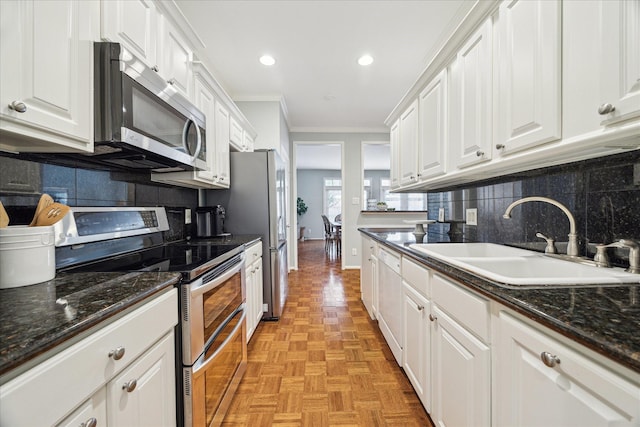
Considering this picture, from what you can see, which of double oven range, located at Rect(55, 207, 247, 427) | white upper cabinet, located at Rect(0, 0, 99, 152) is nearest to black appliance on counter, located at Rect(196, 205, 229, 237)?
double oven range, located at Rect(55, 207, 247, 427)

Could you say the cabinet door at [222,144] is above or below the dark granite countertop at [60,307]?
above

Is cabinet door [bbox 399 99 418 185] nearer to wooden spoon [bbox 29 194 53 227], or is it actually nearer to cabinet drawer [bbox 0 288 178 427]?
cabinet drawer [bbox 0 288 178 427]

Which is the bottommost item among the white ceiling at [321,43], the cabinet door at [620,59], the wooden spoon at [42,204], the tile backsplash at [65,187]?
the wooden spoon at [42,204]

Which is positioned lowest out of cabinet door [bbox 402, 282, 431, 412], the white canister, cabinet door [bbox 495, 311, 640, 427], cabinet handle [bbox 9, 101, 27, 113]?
cabinet door [bbox 402, 282, 431, 412]

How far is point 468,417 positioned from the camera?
94 centimetres

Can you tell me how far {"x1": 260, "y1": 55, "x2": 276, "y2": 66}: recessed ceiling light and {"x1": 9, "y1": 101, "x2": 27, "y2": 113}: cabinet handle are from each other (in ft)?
7.66

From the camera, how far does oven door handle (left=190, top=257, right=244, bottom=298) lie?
1090 millimetres

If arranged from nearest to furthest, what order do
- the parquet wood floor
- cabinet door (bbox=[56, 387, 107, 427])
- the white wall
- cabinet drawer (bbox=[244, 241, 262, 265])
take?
cabinet door (bbox=[56, 387, 107, 427]), the parquet wood floor, cabinet drawer (bbox=[244, 241, 262, 265]), the white wall

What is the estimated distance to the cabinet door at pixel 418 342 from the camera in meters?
1.31

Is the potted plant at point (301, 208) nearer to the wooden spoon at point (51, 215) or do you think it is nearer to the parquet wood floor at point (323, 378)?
the parquet wood floor at point (323, 378)

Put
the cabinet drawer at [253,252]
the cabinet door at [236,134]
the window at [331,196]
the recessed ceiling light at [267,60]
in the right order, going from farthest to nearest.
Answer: the window at [331,196], the recessed ceiling light at [267,60], the cabinet door at [236,134], the cabinet drawer at [253,252]

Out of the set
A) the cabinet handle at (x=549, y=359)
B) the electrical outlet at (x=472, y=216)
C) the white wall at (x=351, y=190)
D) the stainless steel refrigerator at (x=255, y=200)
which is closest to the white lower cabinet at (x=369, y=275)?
the electrical outlet at (x=472, y=216)

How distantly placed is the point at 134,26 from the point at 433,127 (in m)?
1.75

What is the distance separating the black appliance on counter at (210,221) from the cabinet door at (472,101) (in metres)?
1.84
